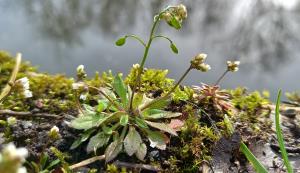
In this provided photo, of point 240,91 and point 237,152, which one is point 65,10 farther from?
point 237,152

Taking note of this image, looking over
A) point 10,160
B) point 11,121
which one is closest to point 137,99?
point 11,121

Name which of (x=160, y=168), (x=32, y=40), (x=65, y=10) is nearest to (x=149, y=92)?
(x=160, y=168)

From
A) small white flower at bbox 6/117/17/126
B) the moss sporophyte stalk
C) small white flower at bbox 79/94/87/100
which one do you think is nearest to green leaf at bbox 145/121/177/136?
the moss sporophyte stalk

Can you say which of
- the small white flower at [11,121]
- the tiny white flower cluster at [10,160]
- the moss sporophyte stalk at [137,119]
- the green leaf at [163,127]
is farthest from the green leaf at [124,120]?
the tiny white flower cluster at [10,160]

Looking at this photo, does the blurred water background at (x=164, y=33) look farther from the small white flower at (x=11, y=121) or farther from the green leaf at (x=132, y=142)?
the green leaf at (x=132, y=142)

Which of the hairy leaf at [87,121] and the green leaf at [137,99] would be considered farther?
the green leaf at [137,99]

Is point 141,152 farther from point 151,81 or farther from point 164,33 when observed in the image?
point 164,33
